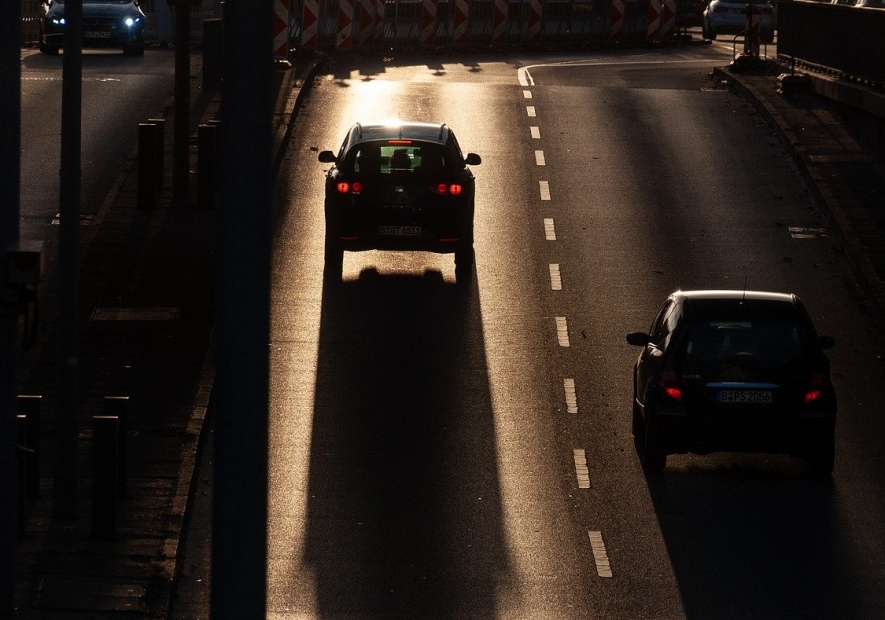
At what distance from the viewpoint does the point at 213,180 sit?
25.0 metres

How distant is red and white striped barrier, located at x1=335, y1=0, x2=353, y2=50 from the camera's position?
42.1 meters

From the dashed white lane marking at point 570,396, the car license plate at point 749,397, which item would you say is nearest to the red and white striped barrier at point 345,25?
the dashed white lane marking at point 570,396

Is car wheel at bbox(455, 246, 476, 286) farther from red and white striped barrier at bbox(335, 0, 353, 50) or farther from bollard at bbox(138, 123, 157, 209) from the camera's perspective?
red and white striped barrier at bbox(335, 0, 353, 50)

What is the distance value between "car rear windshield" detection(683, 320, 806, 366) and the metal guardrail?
Answer: 1265cm

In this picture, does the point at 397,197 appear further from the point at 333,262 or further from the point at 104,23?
the point at 104,23

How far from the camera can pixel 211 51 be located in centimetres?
3188

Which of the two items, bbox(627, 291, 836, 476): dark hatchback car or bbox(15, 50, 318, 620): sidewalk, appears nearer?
bbox(15, 50, 318, 620): sidewalk

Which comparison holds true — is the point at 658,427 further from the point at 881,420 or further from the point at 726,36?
the point at 726,36

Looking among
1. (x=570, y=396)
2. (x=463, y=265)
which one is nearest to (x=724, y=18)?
(x=463, y=265)

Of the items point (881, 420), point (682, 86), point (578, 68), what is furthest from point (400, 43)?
point (881, 420)

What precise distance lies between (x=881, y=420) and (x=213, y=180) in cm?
1184

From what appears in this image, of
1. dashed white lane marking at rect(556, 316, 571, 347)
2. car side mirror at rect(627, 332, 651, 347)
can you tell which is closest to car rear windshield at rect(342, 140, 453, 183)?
dashed white lane marking at rect(556, 316, 571, 347)

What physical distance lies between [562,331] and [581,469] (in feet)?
15.2

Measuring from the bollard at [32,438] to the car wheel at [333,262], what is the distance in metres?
8.14
